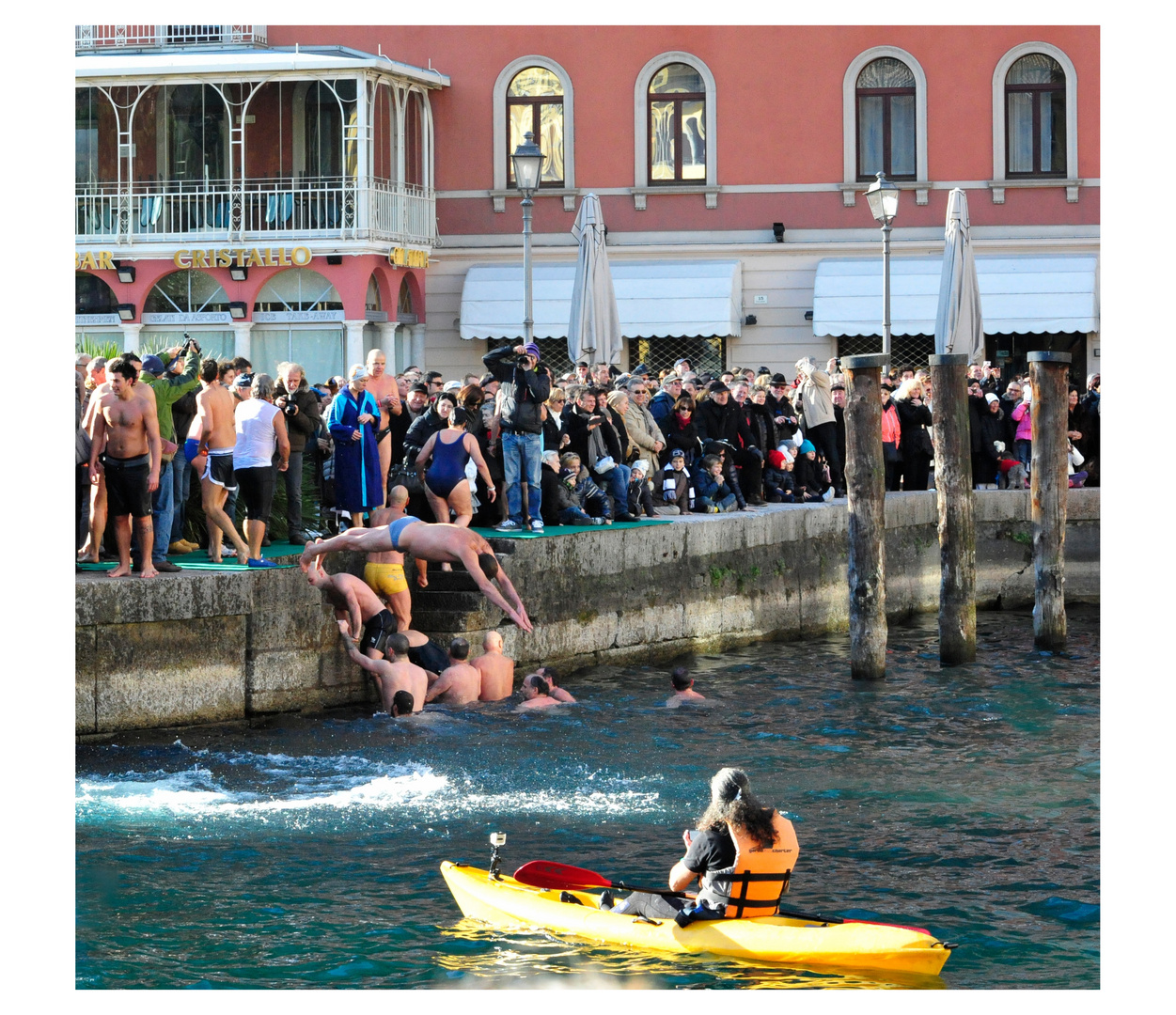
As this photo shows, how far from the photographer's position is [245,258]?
90.5 ft

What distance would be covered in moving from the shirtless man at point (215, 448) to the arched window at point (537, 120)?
50.1 feet

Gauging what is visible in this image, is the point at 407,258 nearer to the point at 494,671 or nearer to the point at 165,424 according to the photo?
the point at 494,671

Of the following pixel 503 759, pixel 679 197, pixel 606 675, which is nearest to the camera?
pixel 503 759

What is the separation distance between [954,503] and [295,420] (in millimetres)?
6434

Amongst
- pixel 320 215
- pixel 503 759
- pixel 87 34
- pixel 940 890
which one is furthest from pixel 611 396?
pixel 87 34

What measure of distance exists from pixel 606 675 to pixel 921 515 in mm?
6656

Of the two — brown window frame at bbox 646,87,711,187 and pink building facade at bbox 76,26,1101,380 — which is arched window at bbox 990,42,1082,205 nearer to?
pink building facade at bbox 76,26,1101,380

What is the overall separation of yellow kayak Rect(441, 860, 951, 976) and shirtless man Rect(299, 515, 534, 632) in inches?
202

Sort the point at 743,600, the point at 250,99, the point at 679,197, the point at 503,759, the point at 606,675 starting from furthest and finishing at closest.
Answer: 1. the point at 679,197
2. the point at 250,99
3. the point at 743,600
4. the point at 606,675
5. the point at 503,759

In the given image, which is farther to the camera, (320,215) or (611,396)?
(320,215)

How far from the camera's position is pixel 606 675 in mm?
17016

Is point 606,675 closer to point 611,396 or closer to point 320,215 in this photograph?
point 611,396

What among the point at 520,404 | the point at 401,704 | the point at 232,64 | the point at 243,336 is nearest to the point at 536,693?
the point at 401,704

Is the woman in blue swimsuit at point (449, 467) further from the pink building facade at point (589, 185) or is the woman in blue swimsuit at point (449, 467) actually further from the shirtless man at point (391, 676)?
the pink building facade at point (589, 185)
